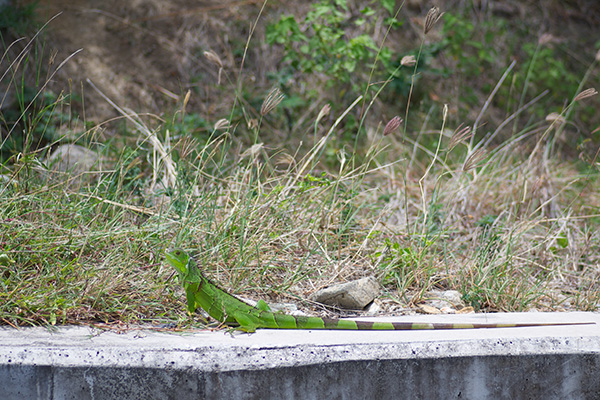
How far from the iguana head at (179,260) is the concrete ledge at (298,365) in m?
0.31

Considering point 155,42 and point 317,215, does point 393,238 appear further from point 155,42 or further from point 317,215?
Answer: point 155,42

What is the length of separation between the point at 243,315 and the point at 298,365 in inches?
19.8

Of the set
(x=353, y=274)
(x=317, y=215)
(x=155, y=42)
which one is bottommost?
(x=353, y=274)

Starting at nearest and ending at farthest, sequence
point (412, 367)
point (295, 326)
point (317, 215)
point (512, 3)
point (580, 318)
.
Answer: point (412, 367), point (295, 326), point (580, 318), point (317, 215), point (512, 3)

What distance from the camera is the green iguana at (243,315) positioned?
9.26 feet

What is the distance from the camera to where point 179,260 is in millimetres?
2795

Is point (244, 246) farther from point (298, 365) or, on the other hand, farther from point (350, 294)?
point (298, 365)

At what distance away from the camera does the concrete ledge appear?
7.64ft

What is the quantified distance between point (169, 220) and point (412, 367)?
1916mm

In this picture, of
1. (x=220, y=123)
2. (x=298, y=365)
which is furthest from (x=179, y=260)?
(x=220, y=123)

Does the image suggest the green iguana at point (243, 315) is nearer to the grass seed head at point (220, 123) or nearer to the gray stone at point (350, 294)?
the gray stone at point (350, 294)

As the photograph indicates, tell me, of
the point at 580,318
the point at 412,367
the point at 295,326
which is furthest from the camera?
the point at 580,318

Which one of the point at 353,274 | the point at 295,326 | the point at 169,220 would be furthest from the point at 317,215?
the point at 295,326

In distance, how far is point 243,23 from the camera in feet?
25.8
